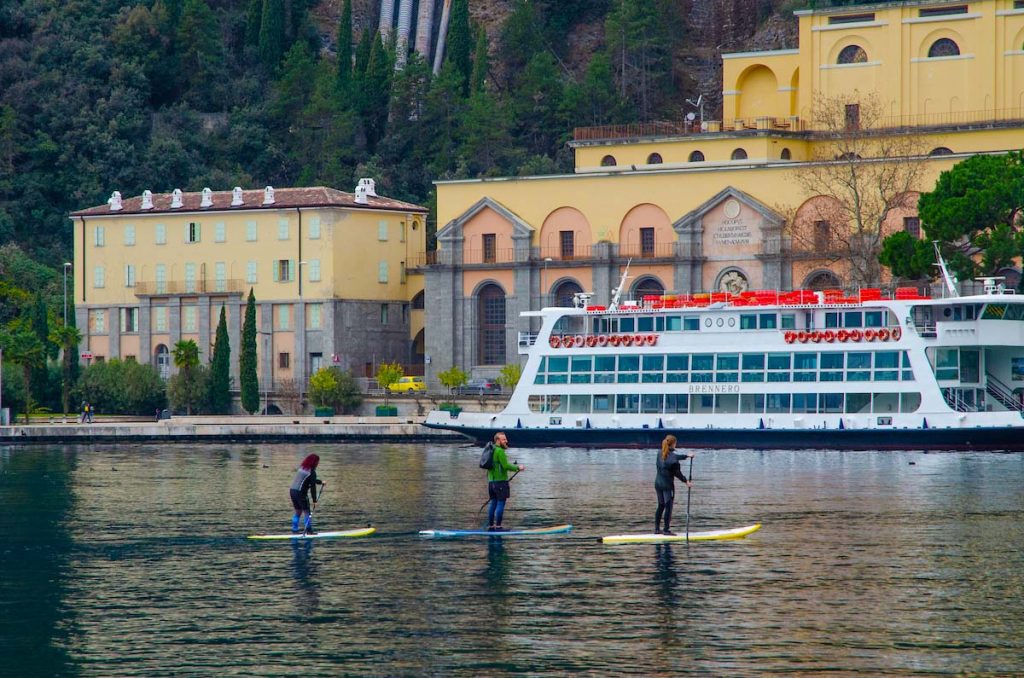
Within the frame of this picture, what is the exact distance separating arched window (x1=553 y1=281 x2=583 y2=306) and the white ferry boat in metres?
20.7

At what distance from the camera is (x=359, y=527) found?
38.1 m

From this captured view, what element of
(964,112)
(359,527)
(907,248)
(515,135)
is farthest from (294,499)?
(515,135)

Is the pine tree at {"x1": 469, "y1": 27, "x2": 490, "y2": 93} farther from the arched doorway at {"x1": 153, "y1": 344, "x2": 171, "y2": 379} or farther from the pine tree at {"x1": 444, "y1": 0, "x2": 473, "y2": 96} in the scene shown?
the arched doorway at {"x1": 153, "y1": 344, "x2": 171, "y2": 379}

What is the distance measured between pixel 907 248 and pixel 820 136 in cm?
2078

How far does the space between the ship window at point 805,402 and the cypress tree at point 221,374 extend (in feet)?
109

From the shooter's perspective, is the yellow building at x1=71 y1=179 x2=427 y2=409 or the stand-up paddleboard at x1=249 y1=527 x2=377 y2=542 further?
the yellow building at x1=71 y1=179 x2=427 y2=409

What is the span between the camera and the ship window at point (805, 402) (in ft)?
230

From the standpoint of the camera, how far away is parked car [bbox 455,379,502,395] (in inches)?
3635

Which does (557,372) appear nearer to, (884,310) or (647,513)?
(884,310)

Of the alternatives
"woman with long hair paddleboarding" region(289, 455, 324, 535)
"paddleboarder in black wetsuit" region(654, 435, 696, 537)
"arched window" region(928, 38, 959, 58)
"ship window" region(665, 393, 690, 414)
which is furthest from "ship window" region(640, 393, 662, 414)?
"paddleboarder in black wetsuit" region(654, 435, 696, 537)

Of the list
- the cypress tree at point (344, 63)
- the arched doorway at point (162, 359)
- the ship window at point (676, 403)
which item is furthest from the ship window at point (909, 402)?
the cypress tree at point (344, 63)

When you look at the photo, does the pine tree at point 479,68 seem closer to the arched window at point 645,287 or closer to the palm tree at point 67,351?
the arched window at point 645,287

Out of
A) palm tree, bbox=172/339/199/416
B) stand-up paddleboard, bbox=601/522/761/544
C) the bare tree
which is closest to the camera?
stand-up paddleboard, bbox=601/522/761/544

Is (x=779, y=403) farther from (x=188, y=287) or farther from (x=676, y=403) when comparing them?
(x=188, y=287)
